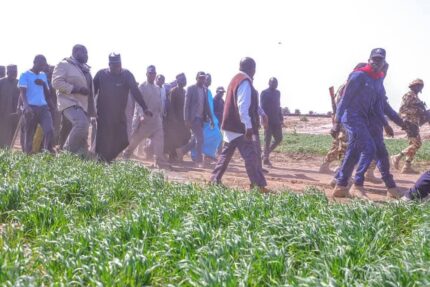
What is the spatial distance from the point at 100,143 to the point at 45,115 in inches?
46.7

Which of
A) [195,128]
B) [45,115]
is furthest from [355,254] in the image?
[195,128]

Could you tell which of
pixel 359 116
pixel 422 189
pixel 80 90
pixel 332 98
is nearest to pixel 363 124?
pixel 359 116

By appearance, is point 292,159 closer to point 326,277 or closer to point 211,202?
point 211,202

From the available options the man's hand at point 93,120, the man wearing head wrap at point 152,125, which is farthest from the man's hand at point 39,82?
the man wearing head wrap at point 152,125

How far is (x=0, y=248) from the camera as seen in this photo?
4.02 m

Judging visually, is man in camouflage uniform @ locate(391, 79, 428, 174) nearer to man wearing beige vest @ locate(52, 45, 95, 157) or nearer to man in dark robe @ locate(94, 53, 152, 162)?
man in dark robe @ locate(94, 53, 152, 162)

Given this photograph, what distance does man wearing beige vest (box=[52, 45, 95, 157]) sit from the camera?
9.09m

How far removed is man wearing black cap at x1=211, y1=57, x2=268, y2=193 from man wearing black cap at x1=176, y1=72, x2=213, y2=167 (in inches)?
154

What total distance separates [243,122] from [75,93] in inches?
108

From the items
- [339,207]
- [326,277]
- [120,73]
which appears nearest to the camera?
[326,277]

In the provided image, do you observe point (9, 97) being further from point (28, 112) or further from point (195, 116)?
point (195, 116)

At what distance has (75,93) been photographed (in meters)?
9.11

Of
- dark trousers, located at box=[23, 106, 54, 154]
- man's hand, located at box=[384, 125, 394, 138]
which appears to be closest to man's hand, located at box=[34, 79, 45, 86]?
dark trousers, located at box=[23, 106, 54, 154]

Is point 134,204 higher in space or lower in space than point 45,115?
lower
